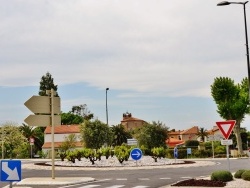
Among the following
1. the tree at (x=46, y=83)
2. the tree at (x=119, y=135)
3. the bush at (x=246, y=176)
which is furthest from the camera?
the tree at (x=46, y=83)

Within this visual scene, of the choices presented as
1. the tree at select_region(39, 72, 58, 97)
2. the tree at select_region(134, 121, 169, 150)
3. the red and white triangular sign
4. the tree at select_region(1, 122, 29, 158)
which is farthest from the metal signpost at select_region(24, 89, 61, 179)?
the tree at select_region(39, 72, 58, 97)

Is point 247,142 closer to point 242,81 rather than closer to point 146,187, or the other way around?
point 242,81

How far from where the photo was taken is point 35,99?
20641 millimetres

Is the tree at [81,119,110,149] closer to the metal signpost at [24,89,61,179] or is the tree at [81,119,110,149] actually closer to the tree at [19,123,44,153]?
the tree at [19,123,44,153]

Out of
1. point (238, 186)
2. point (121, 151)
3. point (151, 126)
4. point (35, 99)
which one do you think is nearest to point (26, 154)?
point (151, 126)

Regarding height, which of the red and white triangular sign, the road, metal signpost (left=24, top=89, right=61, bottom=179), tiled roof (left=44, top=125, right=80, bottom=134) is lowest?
the road

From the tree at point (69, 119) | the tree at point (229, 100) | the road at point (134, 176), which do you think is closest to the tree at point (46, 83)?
the tree at point (69, 119)

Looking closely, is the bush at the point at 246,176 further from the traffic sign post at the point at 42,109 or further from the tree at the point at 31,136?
the tree at the point at 31,136

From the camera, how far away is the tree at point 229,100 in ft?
212

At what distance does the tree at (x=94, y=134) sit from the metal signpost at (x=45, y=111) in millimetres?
40597

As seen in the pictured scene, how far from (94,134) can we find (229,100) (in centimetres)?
1989

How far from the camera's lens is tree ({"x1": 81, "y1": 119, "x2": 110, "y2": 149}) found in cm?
6188

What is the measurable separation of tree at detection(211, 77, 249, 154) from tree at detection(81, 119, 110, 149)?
16780mm

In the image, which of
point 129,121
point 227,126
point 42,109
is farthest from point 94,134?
point 129,121
